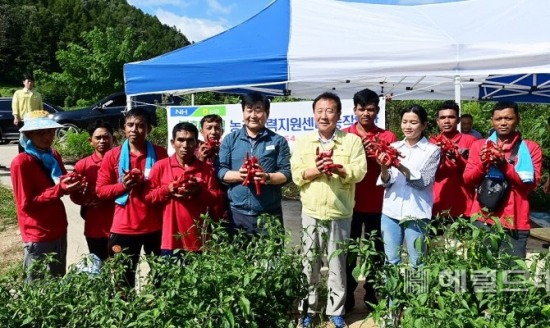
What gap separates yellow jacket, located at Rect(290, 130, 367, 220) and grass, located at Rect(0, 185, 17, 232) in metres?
5.06

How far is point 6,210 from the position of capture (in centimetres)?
738

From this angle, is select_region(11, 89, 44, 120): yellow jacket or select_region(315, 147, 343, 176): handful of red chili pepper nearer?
select_region(315, 147, 343, 176): handful of red chili pepper

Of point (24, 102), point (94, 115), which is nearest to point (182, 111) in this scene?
point (24, 102)

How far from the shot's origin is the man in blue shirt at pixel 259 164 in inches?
126

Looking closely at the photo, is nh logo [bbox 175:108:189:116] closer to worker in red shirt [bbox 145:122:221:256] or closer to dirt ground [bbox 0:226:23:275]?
dirt ground [bbox 0:226:23:275]

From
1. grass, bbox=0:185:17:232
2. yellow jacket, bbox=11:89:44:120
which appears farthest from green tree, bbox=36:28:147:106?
grass, bbox=0:185:17:232

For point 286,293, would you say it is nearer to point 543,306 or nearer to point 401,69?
point 543,306

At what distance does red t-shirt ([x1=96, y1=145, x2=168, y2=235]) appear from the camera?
3.15m

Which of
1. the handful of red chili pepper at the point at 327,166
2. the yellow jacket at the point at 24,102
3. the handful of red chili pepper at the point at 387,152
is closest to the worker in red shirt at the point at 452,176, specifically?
the handful of red chili pepper at the point at 387,152

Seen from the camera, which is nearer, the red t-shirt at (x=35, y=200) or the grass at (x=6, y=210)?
the red t-shirt at (x=35, y=200)

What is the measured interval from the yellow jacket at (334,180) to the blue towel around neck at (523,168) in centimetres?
83

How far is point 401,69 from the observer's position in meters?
4.18

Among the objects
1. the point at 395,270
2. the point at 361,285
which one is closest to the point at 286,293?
the point at 395,270

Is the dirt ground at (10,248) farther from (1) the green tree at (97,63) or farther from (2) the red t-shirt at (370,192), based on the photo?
(1) the green tree at (97,63)
